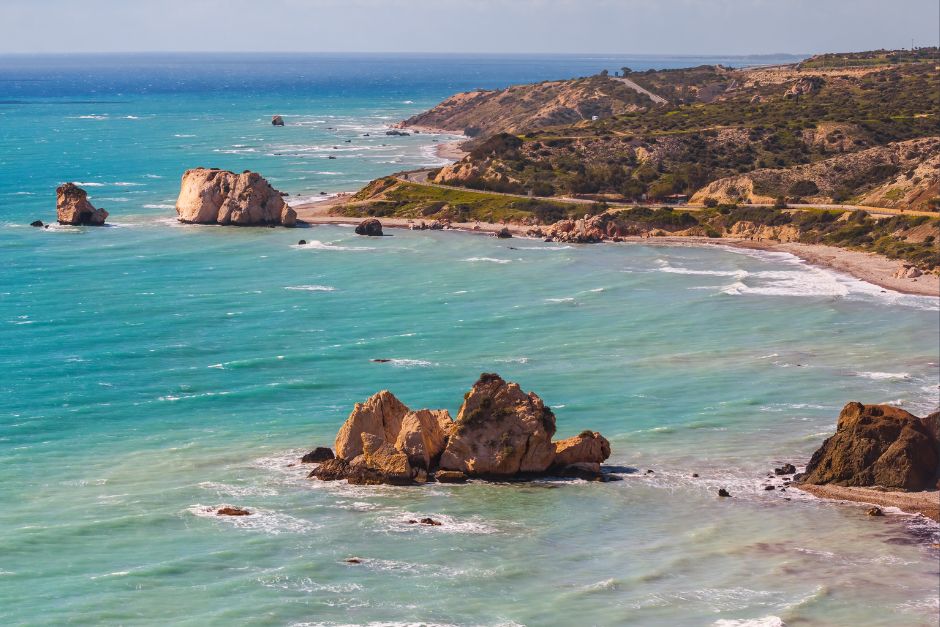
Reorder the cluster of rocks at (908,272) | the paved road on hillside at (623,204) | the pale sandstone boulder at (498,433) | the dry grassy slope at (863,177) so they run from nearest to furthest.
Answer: the pale sandstone boulder at (498,433), the cluster of rocks at (908,272), the paved road on hillside at (623,204), the dry grassy slope at (863,177)

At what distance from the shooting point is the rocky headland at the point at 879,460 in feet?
189

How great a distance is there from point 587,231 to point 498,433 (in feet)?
250

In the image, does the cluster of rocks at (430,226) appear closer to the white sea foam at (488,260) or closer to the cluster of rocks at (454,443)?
the white sea foam at (488,260)

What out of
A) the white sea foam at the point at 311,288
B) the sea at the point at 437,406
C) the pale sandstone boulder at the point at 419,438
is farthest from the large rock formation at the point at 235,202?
the pale sandstone boulder at the point at 419,438


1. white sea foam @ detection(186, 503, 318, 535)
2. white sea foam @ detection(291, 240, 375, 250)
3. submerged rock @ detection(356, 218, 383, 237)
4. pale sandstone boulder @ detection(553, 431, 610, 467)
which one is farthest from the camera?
submerged rock @ detection(356, 218, 383, 237)

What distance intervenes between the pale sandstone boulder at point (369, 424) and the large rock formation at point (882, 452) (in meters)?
19.5

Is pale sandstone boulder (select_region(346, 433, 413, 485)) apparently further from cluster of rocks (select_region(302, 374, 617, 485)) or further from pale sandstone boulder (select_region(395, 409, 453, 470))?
pale sandstone boulder (select_region(395, 409, 453, 470))

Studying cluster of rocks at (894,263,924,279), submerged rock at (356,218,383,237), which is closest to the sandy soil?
cluster of rocks at (894,263,924,279)

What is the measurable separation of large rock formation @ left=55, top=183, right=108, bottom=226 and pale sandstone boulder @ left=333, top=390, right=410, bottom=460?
88583mm

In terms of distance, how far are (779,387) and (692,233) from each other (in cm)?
5936

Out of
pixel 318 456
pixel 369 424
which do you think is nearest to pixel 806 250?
pixel 369 424

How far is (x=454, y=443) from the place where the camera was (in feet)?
197

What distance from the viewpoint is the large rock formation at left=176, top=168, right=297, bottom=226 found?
14225 cm

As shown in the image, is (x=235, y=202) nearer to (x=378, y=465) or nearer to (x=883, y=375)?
(x=883, y=375)
